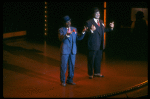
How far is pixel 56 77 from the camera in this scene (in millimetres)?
8297

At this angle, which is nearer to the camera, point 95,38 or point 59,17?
point 95,38

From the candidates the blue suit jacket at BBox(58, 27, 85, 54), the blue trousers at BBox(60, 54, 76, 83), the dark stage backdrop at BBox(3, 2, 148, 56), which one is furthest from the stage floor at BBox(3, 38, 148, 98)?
the dark stage backdrop at BBox(3, 2, 148, 56)

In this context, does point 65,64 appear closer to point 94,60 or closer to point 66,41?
point 66,41

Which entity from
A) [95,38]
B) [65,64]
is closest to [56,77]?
[65,64]

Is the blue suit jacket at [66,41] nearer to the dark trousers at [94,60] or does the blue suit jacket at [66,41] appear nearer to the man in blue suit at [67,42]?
the man in blue suit at [67,42]

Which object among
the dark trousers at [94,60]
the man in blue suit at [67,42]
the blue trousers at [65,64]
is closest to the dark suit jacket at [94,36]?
the dark trousers at [94,60]

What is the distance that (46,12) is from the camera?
17875 mm

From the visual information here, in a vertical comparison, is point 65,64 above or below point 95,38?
below

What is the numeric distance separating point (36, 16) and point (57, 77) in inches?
488

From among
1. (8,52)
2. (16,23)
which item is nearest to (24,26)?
(16,23)

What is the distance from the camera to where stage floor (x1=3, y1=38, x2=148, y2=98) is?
22.2 feet

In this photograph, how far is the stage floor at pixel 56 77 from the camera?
22.2ft

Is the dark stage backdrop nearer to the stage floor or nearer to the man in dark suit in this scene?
the stage floor

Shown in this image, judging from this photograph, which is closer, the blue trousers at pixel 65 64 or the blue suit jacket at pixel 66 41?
the blue suit jacket at pixel 66 41
